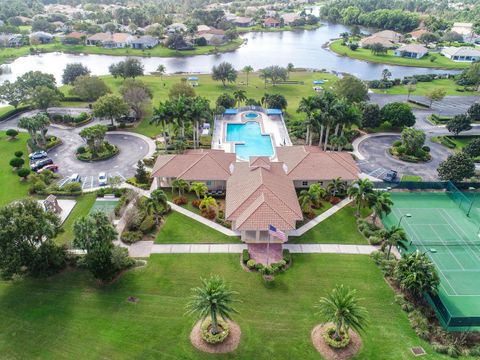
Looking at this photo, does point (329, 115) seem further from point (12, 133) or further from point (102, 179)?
point (12, 133)

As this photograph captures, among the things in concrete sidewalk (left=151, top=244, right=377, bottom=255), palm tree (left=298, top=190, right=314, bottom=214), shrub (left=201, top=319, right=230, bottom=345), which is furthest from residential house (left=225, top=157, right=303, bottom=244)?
shrub (left=201, top=319, right=230, bottom=345)

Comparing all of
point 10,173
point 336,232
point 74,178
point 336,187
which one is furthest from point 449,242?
point 10,173

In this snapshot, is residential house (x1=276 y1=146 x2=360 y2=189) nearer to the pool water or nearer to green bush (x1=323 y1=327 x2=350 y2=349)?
the pool water

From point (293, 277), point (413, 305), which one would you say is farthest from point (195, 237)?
point (413, 305)

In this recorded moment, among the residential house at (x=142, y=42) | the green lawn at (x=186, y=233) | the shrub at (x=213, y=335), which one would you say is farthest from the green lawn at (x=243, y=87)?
the shrub at (x=213, y=335)

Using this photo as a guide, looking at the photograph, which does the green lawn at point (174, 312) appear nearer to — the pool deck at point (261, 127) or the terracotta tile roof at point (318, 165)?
the terracotta tile roof at point (318, 165)
